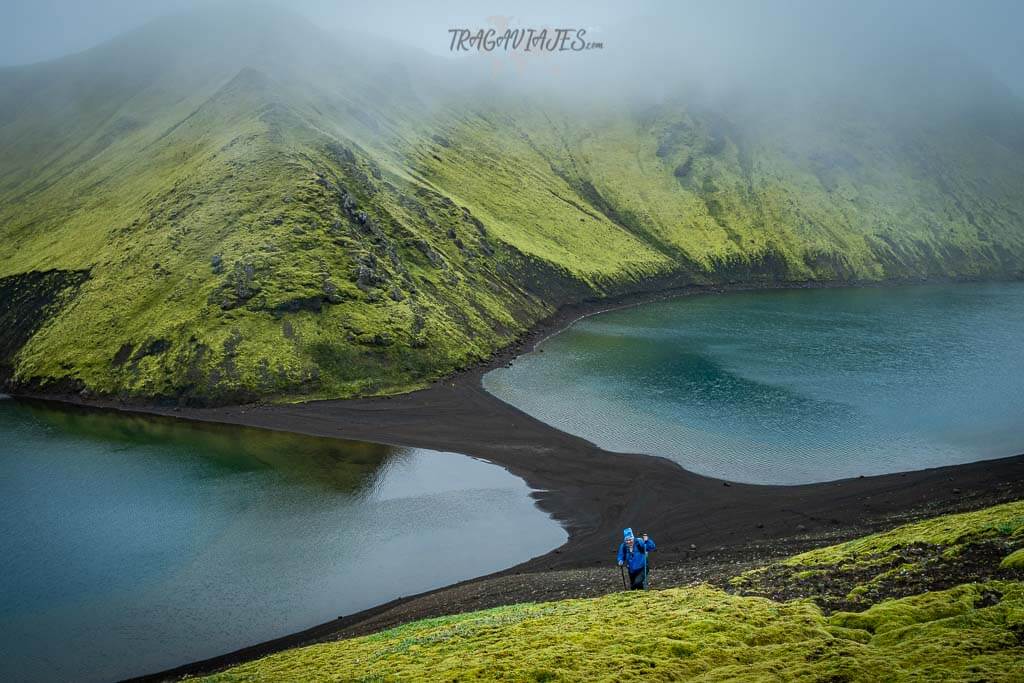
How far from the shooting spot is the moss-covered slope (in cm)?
1509

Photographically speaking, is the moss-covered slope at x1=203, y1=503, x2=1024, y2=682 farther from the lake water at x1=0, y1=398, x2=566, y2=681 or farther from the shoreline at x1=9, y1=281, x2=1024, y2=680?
the lake water at x1=0, y1=398, x2=566, y2=681

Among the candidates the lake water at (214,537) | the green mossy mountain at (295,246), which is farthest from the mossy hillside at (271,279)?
the lake water at (214,537)

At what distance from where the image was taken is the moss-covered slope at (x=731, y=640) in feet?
49.5

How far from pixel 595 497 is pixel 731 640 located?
36.2 m

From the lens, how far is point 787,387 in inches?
3206

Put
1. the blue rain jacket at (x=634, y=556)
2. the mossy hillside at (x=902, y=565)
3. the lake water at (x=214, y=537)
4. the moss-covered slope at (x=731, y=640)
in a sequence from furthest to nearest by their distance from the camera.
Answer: the lake water at (x=214, y=537)
the blue rain jacket at (x=634, y=556)
the mossy hillside at (x=902, y=565)
the moss-covered slope at (x=731, y=640)

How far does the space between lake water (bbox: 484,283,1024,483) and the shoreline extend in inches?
141

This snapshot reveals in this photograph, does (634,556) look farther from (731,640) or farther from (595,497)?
(595,497)

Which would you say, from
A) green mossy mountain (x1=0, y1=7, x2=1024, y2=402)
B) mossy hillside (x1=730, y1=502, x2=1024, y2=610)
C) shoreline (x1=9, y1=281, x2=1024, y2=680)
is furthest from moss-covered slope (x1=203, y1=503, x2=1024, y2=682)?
green mossy mountain (x1=0, y1=7, x2=1024, y2=402)

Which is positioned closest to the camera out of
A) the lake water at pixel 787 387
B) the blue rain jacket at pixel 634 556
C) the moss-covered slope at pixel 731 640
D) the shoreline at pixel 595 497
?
the moss-covered slope at pixel 731 640

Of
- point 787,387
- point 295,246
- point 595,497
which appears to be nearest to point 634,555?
point 595,497

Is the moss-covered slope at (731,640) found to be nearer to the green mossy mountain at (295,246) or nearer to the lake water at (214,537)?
the lake water at (214,537)

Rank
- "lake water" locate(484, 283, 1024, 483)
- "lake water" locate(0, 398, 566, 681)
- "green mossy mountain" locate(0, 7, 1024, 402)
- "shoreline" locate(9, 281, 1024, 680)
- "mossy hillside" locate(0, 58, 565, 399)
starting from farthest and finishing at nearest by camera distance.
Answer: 1. "green mossy mountain" locate(0, 7, 1024, 402)
2. "mossy hillside" locate(0, 58, 565, 399)
3. "lake water" locate(484, 283, 1024, 483)
4. "shoreline" locate(9, 281, 1024, 680)
5. "lake water" locate(0, 398, 566, 681)

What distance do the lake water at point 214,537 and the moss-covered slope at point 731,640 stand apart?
13.3m
